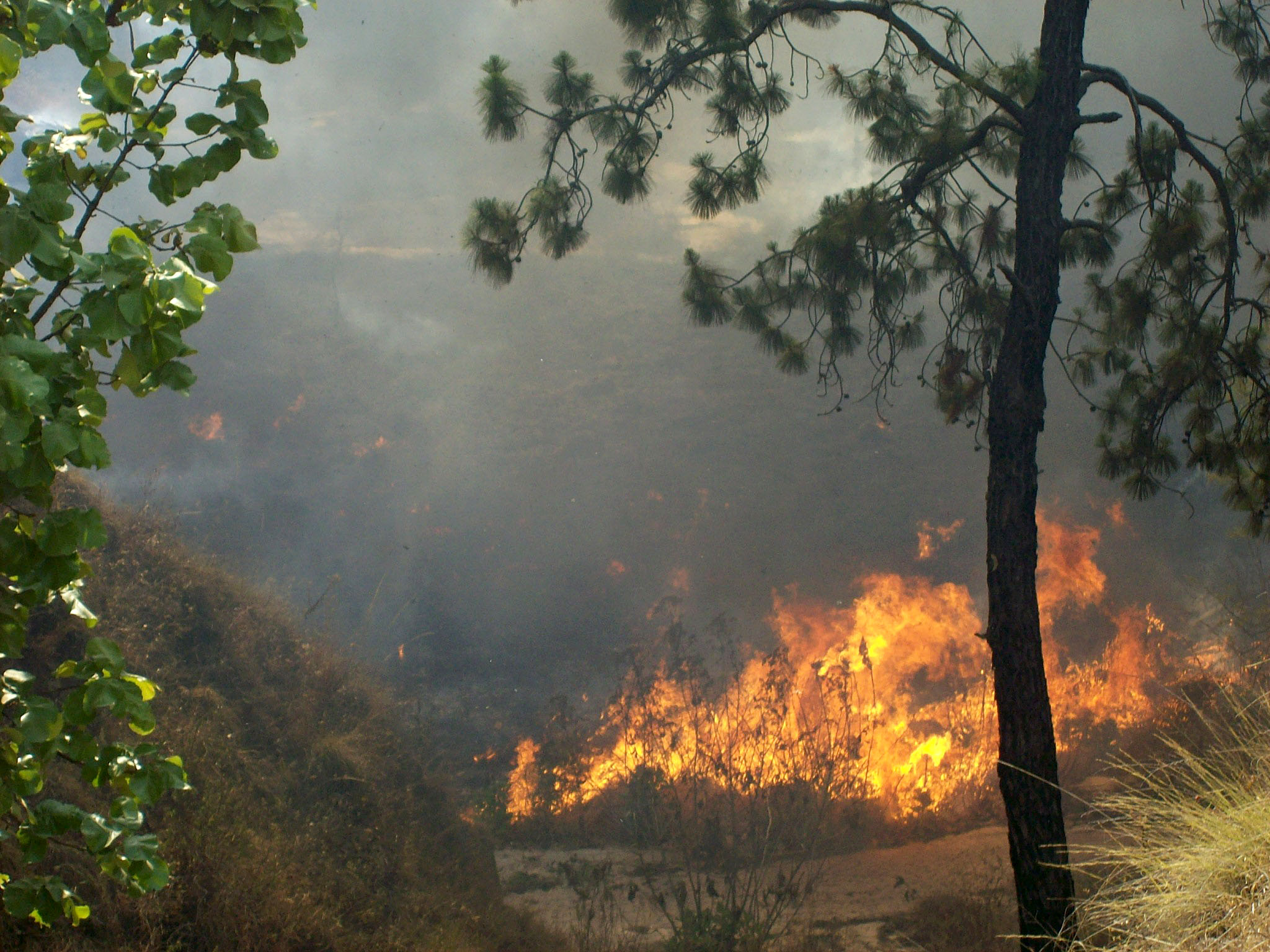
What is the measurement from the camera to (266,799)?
5422mm

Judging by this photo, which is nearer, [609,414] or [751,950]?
[751,950]

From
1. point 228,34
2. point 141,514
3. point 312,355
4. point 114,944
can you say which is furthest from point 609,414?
point 228,34

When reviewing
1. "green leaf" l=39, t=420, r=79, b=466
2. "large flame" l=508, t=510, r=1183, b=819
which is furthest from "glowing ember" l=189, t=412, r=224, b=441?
"green leaf" l=39, t=420, r=79, b=466

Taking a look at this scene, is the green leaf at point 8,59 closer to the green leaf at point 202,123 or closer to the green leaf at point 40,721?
the green leaf at point 202,123

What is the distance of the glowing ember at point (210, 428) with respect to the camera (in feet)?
37.4

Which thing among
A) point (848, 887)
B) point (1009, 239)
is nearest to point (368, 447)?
point (848, 887)

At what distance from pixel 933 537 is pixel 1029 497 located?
717 cm

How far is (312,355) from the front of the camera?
39.2 feet

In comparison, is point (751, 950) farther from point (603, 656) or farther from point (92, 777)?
point (603, 656)

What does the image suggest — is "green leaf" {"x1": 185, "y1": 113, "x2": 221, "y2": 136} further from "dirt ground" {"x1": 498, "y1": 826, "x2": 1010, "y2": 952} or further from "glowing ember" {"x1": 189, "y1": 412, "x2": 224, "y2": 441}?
"glowing ember" {"x1": 189, "y1": 412, "x2": 224, "y2": 441}

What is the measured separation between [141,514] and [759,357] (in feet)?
26.6

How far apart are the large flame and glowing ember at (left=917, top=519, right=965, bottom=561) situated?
401 mm

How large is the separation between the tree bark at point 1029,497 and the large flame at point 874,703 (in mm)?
2933

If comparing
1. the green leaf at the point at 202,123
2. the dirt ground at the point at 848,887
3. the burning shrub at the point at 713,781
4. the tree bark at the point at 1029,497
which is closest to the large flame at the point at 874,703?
the burning shrub at the point at 713,781
